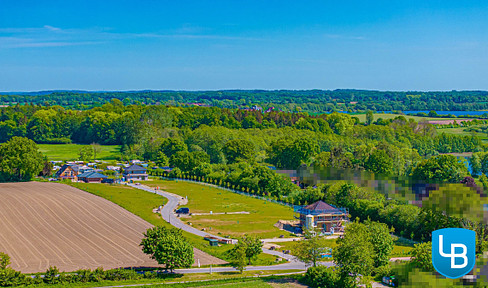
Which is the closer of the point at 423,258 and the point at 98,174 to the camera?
the point at 423,258

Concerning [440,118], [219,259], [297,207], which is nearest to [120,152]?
[297,207]

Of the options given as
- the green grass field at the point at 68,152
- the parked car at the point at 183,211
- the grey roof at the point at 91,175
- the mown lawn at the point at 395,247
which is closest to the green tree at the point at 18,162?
the grey roof at the point at 91,175

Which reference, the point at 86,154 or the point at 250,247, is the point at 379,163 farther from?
the point at 86,154

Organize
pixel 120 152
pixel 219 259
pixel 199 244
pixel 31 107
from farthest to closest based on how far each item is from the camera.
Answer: pixel 31 107
pixel 120 152
pixel 199 244
pixel 219 259

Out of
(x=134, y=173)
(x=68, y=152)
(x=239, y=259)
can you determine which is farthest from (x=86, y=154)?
(x=239, y=259)

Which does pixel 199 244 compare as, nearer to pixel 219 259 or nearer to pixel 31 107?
pixel 219 259

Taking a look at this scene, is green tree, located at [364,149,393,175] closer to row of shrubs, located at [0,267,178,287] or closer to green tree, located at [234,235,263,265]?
green tree, located at [234,235,263,265]
